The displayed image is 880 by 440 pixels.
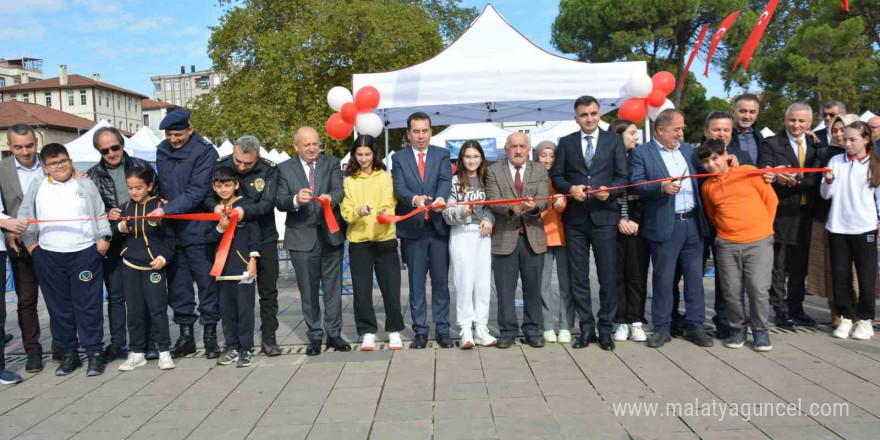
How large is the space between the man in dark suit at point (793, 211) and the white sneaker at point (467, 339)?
2646 millimetres


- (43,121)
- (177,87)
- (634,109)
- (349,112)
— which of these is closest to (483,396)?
(634,109)

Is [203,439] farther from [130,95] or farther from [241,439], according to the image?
[130,95]

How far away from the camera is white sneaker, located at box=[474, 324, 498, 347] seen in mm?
5254

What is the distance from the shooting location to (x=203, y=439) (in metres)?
3.48

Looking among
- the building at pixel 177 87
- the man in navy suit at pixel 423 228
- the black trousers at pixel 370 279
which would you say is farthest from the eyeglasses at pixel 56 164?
the building at pixel 177 87

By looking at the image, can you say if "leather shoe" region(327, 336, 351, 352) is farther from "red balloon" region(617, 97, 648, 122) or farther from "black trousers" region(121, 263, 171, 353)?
"red balloon" region(617, 97, 648, 122)

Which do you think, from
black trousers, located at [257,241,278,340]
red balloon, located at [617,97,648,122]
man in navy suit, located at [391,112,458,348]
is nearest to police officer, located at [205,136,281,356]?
black trousers, located at [257,241,278,340]

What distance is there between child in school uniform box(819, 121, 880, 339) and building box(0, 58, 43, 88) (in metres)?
89.7

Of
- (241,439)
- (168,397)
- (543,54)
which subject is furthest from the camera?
(543,54)

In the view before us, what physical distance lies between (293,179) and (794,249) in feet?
14.2

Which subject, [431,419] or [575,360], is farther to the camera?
[575,360]

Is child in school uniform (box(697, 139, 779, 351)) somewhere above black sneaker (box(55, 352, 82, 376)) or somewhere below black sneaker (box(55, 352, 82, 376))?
above

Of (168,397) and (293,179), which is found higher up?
(293,179)

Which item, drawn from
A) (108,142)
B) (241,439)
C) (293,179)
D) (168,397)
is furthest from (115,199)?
(241,439)
